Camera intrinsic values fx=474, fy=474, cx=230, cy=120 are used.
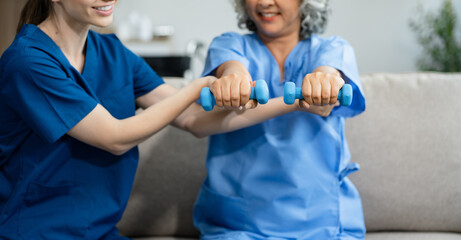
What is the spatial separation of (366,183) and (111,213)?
0.75 meters

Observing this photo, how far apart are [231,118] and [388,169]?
1.88ft

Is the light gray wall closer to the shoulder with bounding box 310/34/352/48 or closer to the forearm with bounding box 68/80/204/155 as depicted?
the shoulder with bounding box 310/34/352/48

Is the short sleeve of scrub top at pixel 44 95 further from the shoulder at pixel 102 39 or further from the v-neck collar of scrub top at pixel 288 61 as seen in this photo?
the v-neck collar of scrub top at pixel 288 61

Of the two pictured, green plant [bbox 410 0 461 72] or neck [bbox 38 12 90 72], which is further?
green plant [bbox 410 0 461 72]

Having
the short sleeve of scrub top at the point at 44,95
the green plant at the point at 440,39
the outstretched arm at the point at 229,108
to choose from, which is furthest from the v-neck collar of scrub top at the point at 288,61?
the green plant at the point at 440,39

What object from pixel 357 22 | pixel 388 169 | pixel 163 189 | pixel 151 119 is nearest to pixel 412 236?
pixel 388 169

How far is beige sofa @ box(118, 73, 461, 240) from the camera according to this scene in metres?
1.40

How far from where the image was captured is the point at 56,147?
1.02m

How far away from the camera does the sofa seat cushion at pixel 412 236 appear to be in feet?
4.49

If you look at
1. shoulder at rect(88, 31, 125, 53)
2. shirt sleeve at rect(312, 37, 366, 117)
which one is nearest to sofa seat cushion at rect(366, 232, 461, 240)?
shirt sleeve at rect(312, 37, 366, 117)

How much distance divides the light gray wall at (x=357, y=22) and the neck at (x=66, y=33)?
13.2ft

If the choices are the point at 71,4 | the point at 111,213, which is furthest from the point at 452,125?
the point at 71,4

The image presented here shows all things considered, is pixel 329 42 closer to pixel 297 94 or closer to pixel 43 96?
pixel 297 94

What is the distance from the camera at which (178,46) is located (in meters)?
5.30
